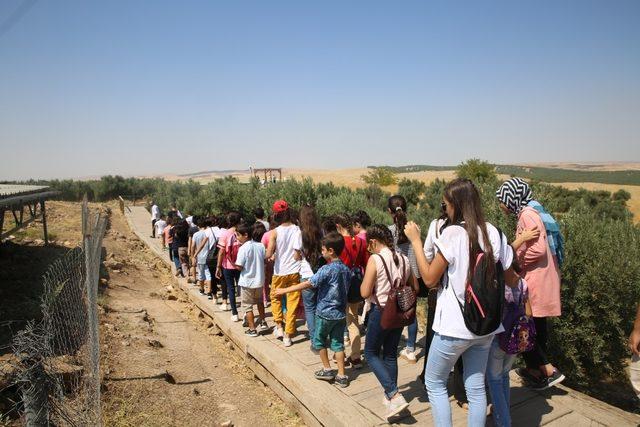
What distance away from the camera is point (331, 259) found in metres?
4.12

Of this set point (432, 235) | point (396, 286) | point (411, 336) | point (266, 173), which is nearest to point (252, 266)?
point (411, 336)

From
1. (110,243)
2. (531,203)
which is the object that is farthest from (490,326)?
(110,243)

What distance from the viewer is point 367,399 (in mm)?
3830

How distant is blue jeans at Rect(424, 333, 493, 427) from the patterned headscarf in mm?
1366

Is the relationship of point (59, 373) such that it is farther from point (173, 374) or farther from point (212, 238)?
point (212, 238)

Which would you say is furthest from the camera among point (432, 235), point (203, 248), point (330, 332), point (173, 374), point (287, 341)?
point (203, 248)

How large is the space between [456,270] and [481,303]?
0.23 meters

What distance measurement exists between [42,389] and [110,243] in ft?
55.9

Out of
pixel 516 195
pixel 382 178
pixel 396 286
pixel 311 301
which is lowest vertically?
pixel 311 301

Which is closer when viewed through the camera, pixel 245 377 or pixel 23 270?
pixel 245 377

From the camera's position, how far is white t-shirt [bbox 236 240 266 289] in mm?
5609

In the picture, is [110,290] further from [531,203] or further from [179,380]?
[531,203]

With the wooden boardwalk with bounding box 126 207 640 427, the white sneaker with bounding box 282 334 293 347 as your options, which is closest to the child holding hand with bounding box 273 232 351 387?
the wooden boardwalk with bounding box 126 207 640 427

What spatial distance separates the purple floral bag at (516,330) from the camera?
2.92m
